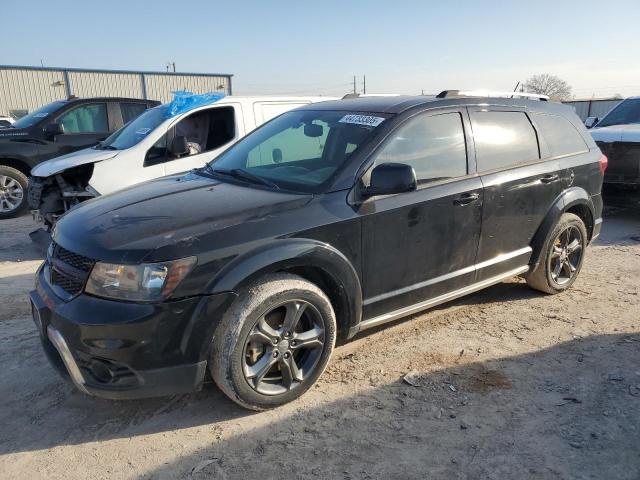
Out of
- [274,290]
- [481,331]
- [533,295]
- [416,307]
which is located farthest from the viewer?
[533,295]

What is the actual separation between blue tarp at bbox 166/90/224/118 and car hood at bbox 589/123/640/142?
19.7 feet

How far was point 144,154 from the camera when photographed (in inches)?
247

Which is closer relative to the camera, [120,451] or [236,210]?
[120,451]

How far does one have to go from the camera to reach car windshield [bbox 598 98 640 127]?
29.2ft

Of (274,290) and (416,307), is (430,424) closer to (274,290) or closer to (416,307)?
(416,307)

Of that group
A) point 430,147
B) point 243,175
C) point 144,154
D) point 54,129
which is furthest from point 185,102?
point 430,147

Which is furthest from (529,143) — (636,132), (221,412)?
(636,132)

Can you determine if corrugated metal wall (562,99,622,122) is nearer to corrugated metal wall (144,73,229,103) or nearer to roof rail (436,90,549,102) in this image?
corrugated metal wall (144,73,229,103)

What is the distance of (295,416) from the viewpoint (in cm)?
294

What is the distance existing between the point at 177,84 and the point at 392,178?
97.7ft

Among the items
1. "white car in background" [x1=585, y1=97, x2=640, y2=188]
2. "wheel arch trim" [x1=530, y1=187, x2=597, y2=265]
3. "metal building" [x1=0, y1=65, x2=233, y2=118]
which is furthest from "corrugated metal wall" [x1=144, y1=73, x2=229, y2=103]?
"wheel arch trim" [x1=530, y1=187, x2=597, y2=265]

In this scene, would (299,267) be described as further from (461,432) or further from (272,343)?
(461,432)

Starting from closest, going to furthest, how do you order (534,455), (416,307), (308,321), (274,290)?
1. (534,455)
2. (274,290)
3. (308,321)
4. (416,307)

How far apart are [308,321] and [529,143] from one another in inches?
98.7
